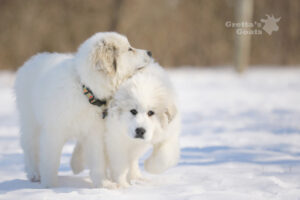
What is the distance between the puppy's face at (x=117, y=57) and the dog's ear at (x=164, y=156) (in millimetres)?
668

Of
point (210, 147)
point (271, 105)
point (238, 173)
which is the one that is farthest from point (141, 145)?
point (271, 105)

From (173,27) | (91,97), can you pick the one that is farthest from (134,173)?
(173,27)

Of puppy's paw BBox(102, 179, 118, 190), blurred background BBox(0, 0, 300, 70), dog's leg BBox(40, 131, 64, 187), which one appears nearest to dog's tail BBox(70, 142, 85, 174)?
dog's leg BBox(40, 131, 64, 187)

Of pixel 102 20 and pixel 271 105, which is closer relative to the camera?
pixel 271 105

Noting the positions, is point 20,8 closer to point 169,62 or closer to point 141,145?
point 169,62

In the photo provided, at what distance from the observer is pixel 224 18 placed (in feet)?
55.5

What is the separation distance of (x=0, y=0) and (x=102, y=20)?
169 inches

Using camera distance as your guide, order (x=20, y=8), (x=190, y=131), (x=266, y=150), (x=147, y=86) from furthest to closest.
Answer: (x=20, y=8) < (x=190, y=131) < (x=266, y=150) < (x=147, y=86)

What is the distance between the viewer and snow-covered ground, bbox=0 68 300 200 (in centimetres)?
274

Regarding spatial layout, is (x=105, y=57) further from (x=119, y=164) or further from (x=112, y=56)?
(x=119, y=164)

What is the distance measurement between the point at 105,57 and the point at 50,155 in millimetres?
942

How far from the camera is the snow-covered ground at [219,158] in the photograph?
2.74m

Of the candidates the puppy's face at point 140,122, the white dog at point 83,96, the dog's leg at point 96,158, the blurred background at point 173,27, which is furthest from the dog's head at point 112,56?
the blurred background at point 173,27

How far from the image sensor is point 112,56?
3123 mm
